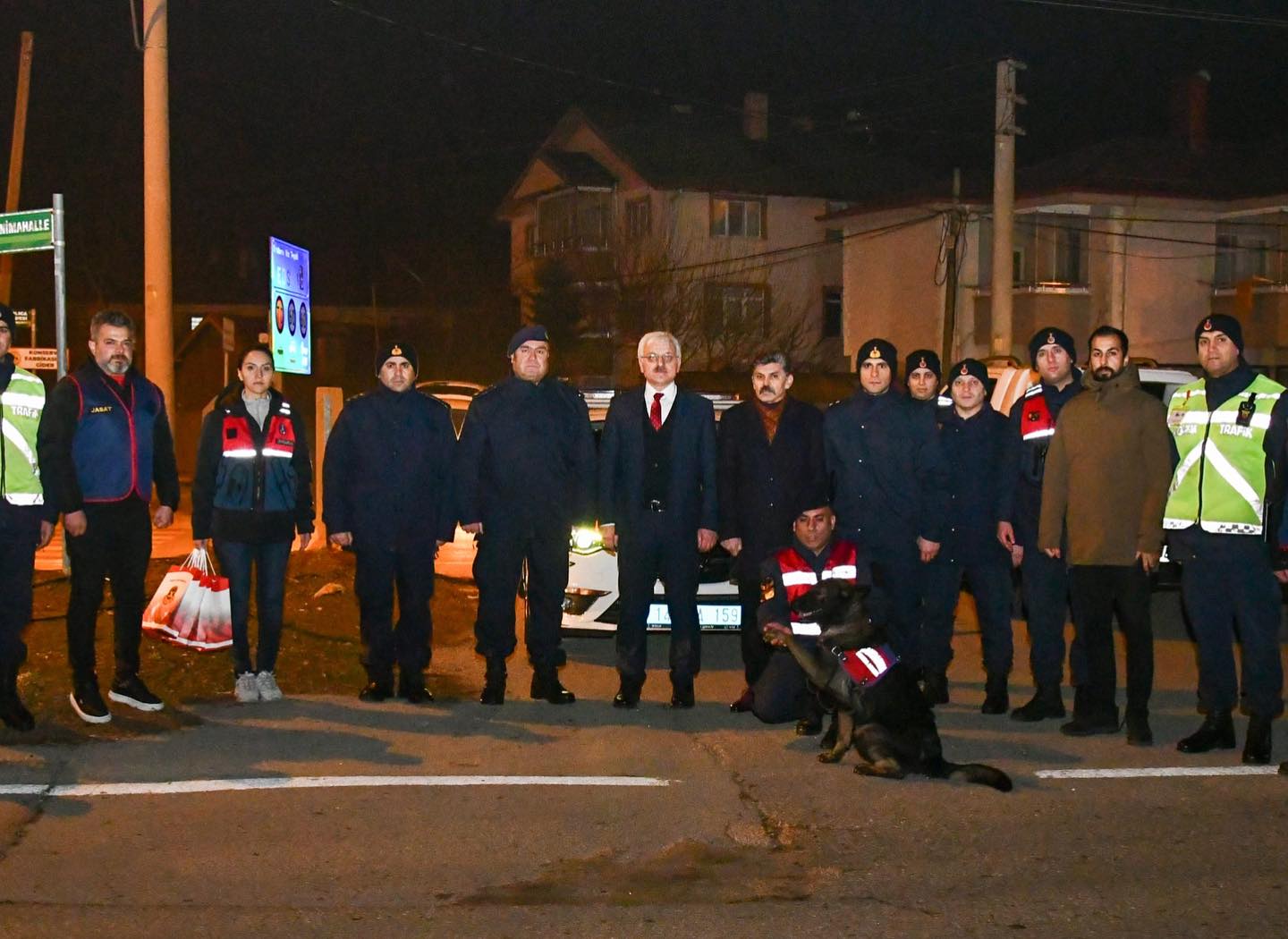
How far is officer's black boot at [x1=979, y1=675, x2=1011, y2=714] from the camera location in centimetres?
821

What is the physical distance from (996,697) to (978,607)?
56cm

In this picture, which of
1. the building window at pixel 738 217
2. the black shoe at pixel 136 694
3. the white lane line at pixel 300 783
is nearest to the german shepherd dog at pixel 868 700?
the white lane line at pixel 300 783

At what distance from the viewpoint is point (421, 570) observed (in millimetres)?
8359

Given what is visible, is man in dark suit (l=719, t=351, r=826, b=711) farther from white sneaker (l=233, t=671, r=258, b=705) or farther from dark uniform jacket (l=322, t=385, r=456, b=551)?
white sneaker (l=233, t=671, r=258, b=705)

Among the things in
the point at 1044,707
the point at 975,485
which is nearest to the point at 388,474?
the point at 975,485

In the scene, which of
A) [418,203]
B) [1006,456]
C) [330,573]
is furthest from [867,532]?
[418,203]

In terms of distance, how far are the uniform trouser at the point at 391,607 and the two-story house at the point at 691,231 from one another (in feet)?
106

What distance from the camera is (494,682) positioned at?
8336mm

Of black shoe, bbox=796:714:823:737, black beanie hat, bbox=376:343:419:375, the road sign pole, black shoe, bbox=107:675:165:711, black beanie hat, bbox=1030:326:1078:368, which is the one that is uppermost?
the road sign pole

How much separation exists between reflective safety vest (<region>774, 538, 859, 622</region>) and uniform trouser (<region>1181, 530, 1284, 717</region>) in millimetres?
1646

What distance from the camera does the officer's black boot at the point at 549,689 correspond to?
8.39 metres

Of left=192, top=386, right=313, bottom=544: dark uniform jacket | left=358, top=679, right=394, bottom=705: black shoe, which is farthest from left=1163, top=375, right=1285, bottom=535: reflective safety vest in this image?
left=192, top=386, right=313, bottom=544: dark uniform jacket

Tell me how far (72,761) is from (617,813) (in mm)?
2687

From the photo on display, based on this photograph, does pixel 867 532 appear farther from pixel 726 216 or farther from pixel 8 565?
pixel 726 216
